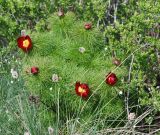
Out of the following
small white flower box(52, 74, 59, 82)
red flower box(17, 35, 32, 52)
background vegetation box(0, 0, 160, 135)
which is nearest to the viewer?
background vegetation box(0, 0, 160, 135)

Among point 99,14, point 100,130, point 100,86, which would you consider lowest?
point 100,130

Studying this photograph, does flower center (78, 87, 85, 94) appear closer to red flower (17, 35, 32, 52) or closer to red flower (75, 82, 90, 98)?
red flower (75, 82, 90, 98)

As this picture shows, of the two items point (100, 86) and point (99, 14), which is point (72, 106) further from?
point (99, 14)

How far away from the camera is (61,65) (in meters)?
4.82

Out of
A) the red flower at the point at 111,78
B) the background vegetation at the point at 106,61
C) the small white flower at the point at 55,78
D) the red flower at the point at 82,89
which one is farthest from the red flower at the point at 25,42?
the red flower at the point at 111,78

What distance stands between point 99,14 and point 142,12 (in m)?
0.51

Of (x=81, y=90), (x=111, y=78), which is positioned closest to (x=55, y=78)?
(x=81, y=90)

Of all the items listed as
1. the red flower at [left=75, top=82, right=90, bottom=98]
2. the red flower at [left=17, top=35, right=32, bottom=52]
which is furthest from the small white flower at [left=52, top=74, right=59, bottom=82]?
the red flower at [left=17, top=35, right=32, bottom=52]

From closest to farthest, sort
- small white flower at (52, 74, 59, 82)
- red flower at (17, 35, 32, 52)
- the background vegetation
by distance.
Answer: the background vegetation < small white flower at (52, 74, 59, 82) < red flower at (17, 35, 32, 52)

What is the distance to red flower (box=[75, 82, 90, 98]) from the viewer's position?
14.7 feet

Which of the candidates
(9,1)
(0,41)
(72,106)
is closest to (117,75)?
(72,106)

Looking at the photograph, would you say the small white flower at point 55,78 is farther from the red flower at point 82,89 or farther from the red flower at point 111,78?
the red flower at point 111,78

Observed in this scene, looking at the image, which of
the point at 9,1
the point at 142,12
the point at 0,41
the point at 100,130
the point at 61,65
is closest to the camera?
the point at 100,130

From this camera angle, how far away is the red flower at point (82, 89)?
4.49m
